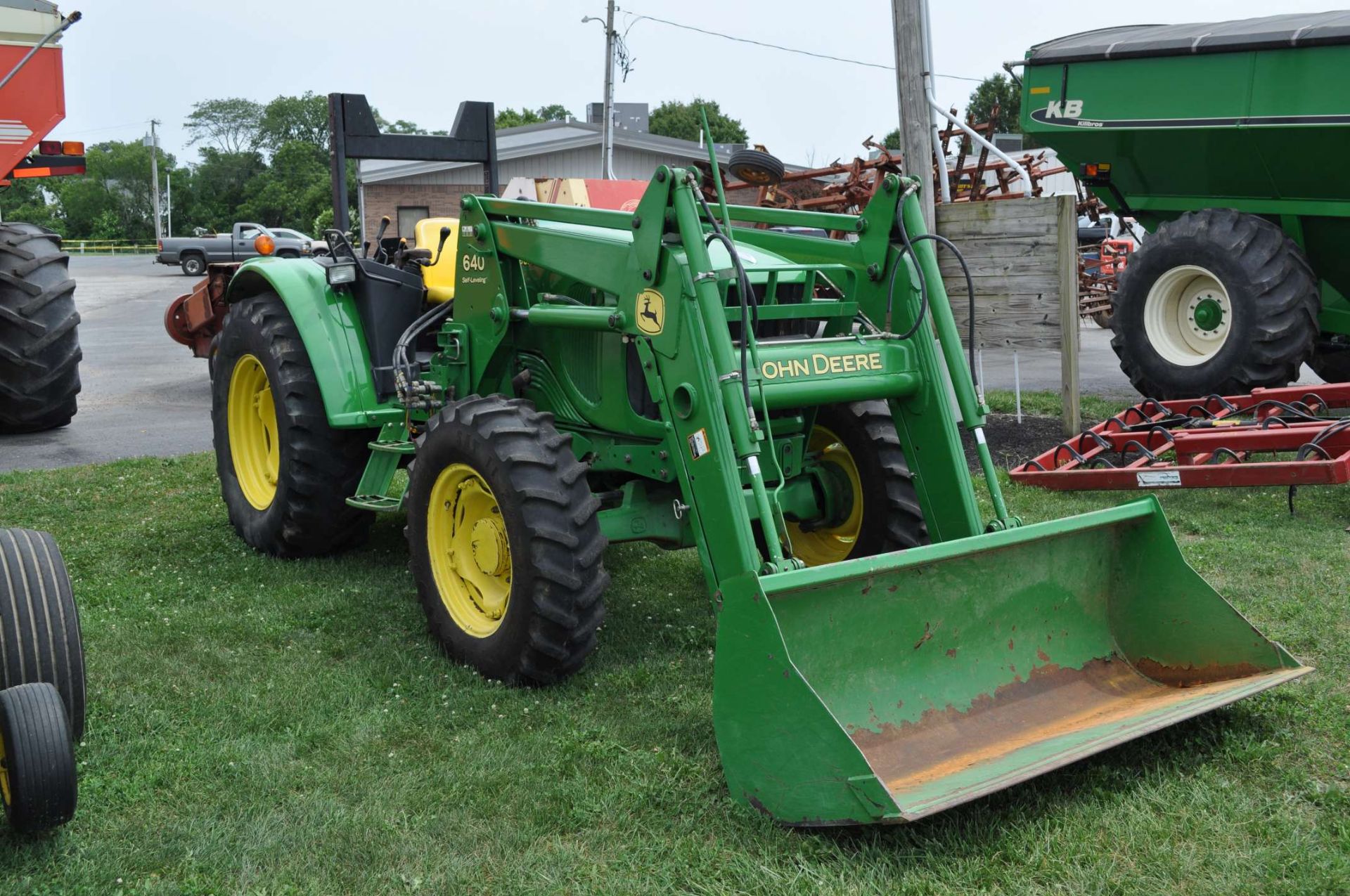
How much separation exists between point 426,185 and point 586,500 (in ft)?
98.9

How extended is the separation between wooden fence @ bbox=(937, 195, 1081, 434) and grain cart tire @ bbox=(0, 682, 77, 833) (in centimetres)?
704

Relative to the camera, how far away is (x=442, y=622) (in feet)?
15.8

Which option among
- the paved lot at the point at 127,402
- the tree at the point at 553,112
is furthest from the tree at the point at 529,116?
the paved lot at the point at 127,402

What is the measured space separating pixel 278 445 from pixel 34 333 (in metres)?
4.50

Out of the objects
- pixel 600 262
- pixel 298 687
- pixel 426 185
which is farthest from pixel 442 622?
pixel 426 185

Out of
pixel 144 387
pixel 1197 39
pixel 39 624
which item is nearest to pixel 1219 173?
pixel 1197 39

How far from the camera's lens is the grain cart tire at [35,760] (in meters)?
3.15

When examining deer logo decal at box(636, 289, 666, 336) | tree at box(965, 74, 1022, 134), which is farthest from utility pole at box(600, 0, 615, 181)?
tree at box(965, 74, 1022, 134)

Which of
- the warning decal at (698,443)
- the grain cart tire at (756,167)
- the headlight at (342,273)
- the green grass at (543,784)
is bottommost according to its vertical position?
the green grass at (543,784)

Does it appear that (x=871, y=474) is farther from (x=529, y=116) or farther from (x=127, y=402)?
(x=529, y=116)

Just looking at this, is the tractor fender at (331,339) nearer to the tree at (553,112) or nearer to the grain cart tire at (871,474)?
the grain cart tire at (871,474)

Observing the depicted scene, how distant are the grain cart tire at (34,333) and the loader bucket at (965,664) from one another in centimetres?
782

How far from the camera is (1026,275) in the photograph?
362 inches

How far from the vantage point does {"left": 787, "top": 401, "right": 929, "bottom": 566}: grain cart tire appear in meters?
5.08
